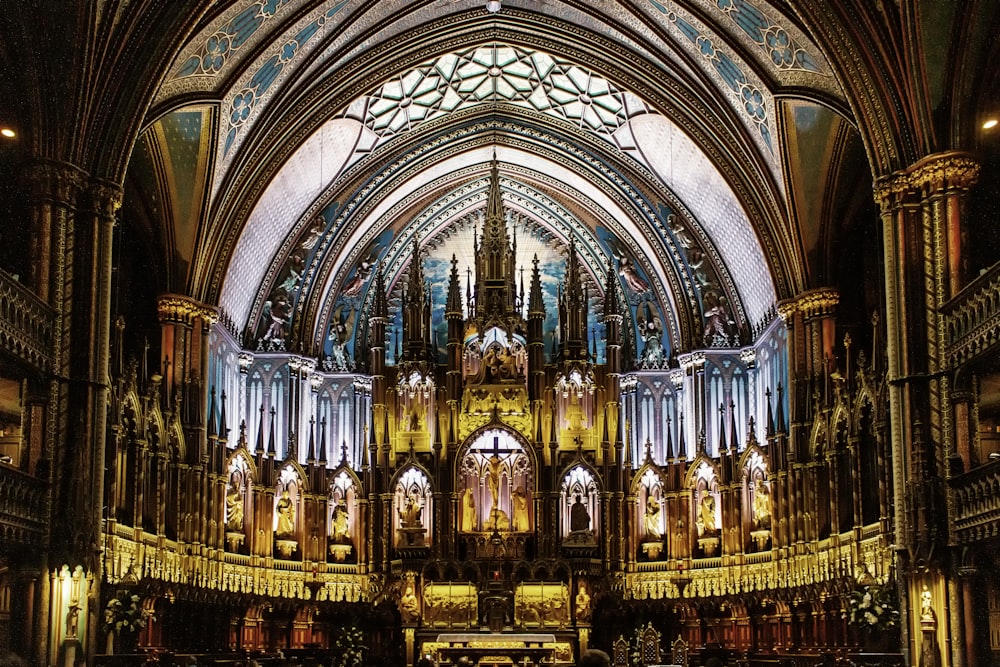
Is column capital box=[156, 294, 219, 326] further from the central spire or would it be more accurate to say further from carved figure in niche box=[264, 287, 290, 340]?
the central spire

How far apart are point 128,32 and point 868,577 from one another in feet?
56.0

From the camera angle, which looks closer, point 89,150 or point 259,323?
point 89,150

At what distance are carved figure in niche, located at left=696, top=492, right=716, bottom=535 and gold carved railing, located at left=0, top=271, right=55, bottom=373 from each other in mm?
17397

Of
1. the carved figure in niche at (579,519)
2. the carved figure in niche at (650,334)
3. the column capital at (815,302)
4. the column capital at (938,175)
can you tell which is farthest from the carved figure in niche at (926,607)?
the carved figure in niche at (650,334)

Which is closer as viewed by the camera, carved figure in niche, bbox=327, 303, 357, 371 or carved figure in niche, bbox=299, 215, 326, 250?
carved figure in niche, bbox=299, 215, 326, 250

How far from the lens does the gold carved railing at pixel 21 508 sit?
20078 millimetres

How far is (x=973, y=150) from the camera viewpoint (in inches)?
911

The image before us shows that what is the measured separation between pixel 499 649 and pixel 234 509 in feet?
23.5

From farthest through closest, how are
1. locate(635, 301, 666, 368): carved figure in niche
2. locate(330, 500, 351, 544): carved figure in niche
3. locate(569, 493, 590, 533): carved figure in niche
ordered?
locate(635, 301, 666, 368): carved figure in niche, locate(330, 500, 351, 544): carved figure in niche, locate(569, 493, 590, 533): carved figure in niche

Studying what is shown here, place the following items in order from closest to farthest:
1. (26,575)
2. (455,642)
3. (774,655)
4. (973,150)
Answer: (26,575) → (973,150) → (774,655) → (455,642)

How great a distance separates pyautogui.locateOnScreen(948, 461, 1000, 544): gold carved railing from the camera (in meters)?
19.9

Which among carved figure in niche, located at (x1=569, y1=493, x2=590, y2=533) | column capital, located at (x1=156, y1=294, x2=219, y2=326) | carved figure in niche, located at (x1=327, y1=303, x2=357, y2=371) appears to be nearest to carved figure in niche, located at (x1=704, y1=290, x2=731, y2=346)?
carved figure in niche, located at (x1=569, y1=493, x2=590, y2=533)

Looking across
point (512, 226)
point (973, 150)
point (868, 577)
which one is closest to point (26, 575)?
point (868, 577)

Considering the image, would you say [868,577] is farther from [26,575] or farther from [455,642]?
[26,575]
